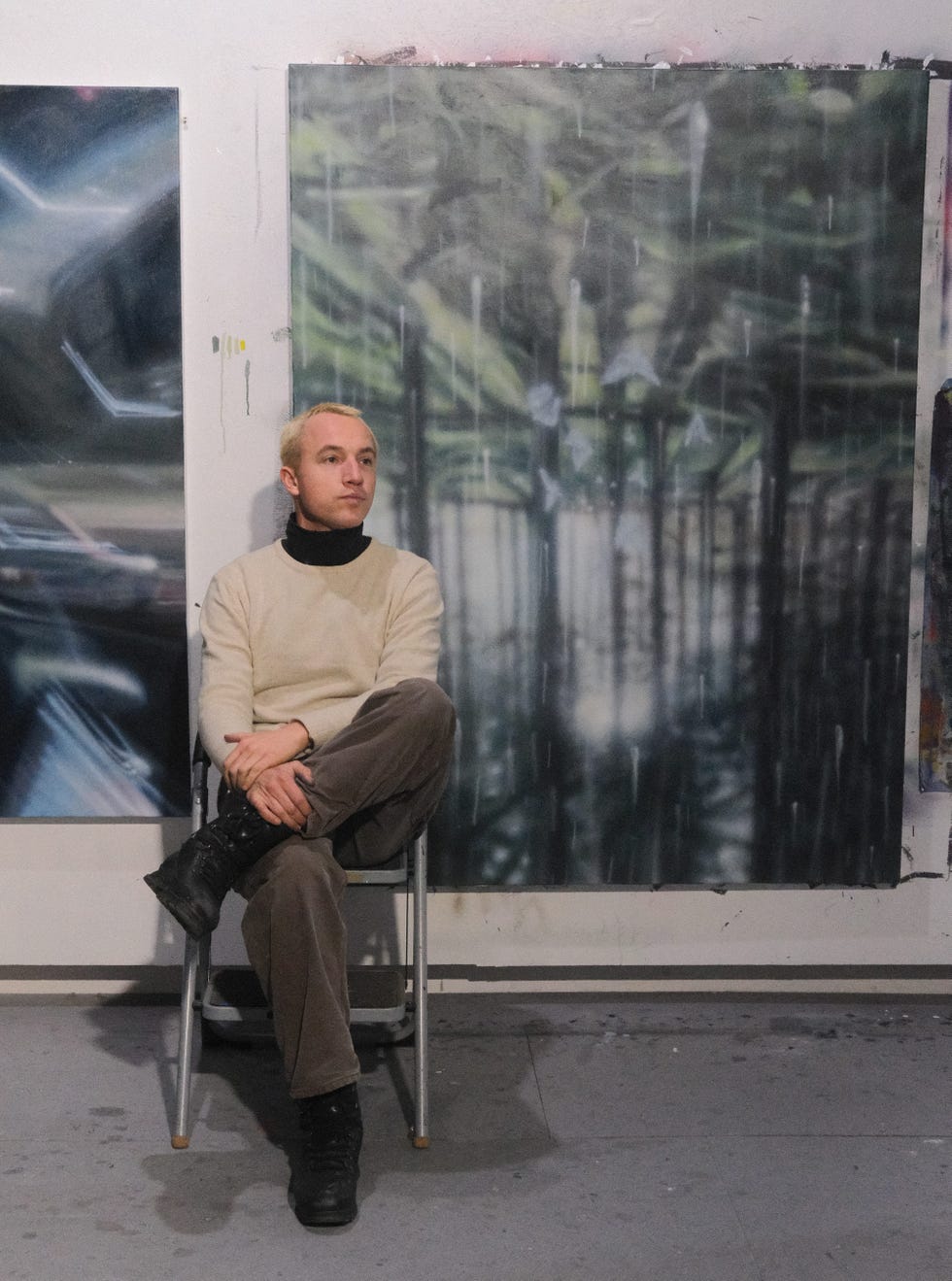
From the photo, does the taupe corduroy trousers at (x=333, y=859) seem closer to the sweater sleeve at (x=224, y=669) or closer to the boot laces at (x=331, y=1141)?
the boot laces at (x=331, y=1141)

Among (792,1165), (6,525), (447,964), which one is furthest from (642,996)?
(6,525)

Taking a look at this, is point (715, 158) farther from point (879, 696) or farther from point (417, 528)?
point (879, 696)

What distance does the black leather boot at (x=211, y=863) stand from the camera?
8.05 ft

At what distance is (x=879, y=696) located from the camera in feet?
10.7

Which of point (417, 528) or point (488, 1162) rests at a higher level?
point (417, 528)

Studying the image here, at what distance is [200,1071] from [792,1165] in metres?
1.29

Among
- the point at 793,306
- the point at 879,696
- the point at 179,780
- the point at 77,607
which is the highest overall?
the point at 793,306

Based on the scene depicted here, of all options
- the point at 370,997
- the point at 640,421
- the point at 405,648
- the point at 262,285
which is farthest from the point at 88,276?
the point at 370,997

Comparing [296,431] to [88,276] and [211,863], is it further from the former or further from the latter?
[211,863]

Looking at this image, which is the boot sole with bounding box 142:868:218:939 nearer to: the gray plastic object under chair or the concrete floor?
the gray plastic object under chair

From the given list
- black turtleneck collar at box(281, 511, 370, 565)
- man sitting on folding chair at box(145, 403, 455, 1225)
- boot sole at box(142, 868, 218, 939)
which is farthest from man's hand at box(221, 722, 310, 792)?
black turtleneck collar at box(281, 511, 370, 565)

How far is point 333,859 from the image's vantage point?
2521 millimetres

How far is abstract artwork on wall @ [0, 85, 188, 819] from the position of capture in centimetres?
308

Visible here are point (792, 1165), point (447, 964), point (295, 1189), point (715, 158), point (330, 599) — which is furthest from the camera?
point (447, 964)
